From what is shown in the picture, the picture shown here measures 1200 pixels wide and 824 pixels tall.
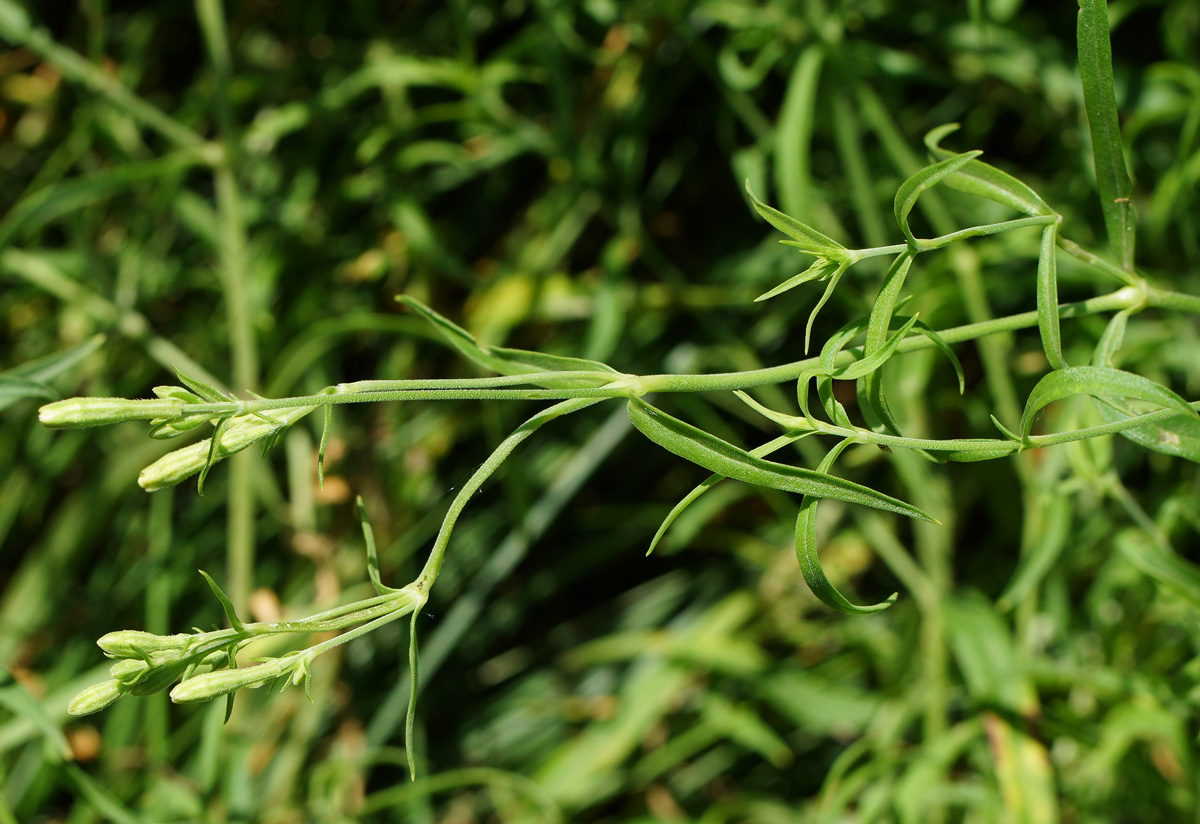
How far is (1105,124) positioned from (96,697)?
936 mm

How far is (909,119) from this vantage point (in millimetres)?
1615

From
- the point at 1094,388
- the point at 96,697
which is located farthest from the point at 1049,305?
the point at 96,697

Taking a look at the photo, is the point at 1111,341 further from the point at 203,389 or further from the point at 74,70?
the point at 74,70

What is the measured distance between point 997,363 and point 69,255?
172cm

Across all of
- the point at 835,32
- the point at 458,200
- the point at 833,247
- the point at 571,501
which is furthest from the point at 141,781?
the point at 835,32

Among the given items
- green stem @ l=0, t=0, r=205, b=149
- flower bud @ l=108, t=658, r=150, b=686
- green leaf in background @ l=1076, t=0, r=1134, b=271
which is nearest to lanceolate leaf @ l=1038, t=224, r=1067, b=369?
green leaf in background @ l=1076, t=0, r=1134, b=271

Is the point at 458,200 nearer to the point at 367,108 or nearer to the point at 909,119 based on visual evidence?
the point at 367,108

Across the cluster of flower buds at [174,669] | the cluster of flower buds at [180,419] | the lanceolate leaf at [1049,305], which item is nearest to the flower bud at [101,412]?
the cluster of flower buds at [180,419]

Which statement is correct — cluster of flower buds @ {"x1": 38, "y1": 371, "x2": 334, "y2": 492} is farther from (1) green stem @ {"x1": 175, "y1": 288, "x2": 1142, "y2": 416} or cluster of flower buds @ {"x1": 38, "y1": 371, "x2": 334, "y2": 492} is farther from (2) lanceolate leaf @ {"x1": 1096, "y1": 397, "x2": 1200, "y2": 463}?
(2) lanceolate leaf @ {"x1": 1096, "y1": 397, "x2": 1200, "y2": 463}

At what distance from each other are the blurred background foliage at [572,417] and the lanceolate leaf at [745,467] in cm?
68

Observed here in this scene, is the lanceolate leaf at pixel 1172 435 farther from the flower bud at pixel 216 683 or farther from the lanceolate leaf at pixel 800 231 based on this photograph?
the flower bud at pixel 216 683

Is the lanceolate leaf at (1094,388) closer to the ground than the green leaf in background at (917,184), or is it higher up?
closer to the ground

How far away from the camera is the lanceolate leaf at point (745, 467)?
68 cm

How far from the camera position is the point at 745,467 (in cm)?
69
